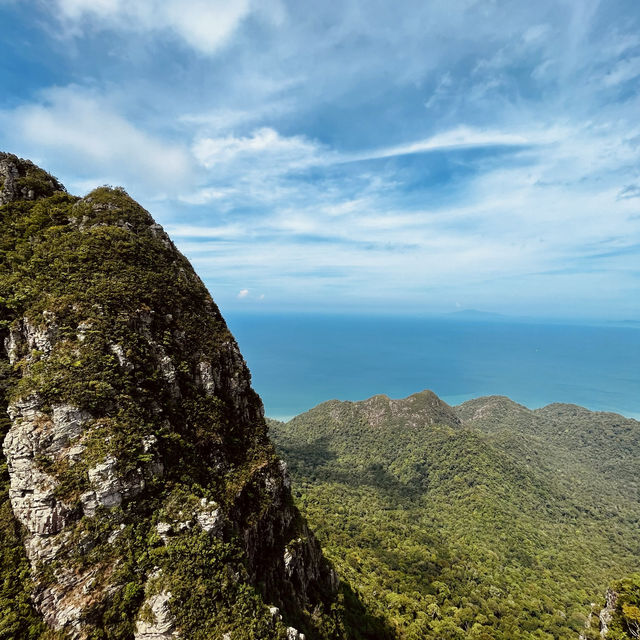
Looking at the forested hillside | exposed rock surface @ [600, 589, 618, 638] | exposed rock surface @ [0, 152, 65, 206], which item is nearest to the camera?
exposed rock surface @ [0, 152, 65, 206]

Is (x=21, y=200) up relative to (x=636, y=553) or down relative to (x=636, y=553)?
up

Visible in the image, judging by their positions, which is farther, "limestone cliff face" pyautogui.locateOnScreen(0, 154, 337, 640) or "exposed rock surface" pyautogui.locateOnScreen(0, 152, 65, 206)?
"exposed rock surface" pyautogui.locateOnScreen(0, 152, 65, 206)

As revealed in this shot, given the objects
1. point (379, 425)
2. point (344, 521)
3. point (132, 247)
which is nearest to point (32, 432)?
point (132, 247)

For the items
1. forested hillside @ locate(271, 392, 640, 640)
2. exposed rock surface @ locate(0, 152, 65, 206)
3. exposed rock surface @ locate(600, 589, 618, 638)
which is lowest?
forested hillside @ locate(271, 392, 640, 640)

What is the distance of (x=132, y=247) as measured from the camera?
954 inches

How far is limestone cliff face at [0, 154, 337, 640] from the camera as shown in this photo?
43.0 ft

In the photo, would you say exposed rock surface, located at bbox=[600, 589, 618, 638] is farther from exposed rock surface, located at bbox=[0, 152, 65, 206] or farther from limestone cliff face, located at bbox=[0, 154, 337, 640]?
exposed rock surface, located at bbox=[0, 152, 65, 206]

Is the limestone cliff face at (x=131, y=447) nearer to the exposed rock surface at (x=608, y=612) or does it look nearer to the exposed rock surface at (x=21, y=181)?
the exposed rock surface at (x=21, y=181)

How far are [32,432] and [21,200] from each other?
22.1 metres

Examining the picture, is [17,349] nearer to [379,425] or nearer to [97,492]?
[97,492]

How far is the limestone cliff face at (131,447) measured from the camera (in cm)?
1312

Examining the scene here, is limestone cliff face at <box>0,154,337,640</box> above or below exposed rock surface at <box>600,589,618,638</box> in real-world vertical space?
above

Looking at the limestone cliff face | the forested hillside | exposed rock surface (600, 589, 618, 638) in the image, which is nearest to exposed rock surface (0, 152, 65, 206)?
the limestone cliff face

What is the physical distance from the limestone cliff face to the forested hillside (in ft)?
86.0
